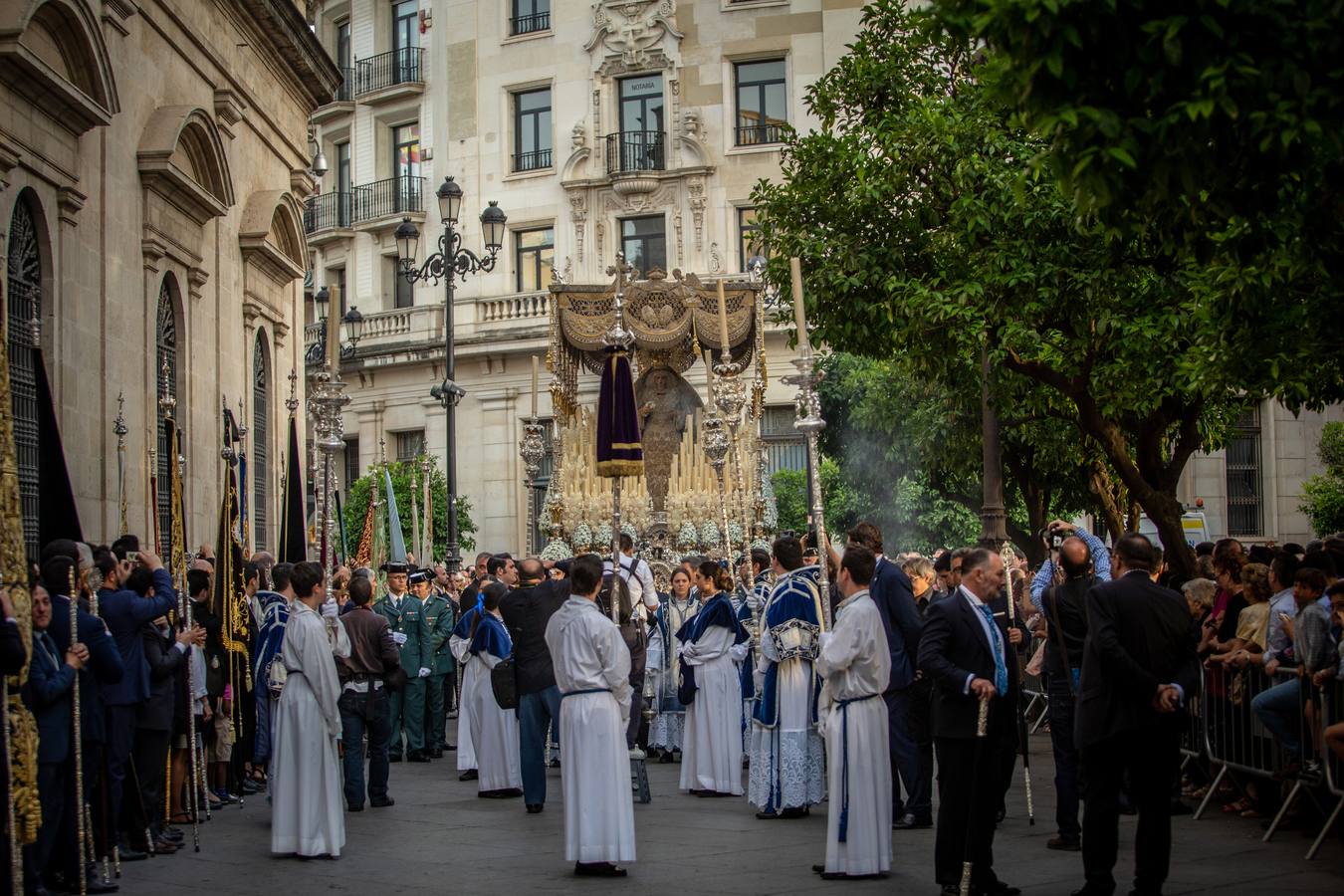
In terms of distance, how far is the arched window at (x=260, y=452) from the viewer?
79.0 ft

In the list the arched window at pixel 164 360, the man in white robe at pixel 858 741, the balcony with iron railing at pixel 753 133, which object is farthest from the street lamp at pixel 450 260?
the balcony with iron railing at pixel 753 133

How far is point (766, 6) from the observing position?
43.3 m

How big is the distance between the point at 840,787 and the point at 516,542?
34878 millimetres

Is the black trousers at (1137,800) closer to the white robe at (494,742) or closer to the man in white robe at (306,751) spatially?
the man in white robe at (306,751)

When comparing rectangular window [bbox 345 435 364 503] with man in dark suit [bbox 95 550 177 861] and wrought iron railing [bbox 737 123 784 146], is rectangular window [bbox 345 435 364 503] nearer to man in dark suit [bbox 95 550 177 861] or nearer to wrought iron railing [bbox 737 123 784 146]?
wrought iron railing [bbox 737 123 784 146]

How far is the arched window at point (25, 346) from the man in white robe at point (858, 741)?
8425mm

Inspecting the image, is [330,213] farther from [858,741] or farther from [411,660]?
[858,741]

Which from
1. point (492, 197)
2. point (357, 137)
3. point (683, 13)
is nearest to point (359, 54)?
point (357, 137)

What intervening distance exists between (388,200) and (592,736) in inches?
1527

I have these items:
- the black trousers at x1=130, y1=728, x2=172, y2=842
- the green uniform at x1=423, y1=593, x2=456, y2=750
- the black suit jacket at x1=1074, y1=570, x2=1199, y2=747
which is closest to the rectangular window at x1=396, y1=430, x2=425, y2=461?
the green uniform at x1=423, y1=593, x2=456, y2=750

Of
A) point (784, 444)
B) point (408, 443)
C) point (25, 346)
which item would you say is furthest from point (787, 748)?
point (408, 443)

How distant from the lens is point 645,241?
4409 centimetres

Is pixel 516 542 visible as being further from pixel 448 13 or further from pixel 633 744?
pixel 633 744

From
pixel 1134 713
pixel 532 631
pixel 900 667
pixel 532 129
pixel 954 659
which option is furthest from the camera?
pixel 532 129
